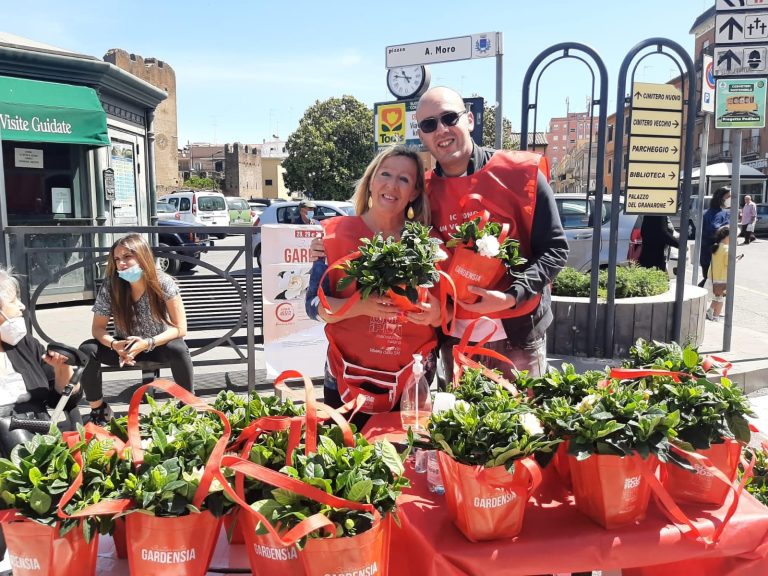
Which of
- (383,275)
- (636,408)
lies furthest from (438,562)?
(383,275)

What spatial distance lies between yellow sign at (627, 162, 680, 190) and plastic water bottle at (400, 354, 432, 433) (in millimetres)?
4632

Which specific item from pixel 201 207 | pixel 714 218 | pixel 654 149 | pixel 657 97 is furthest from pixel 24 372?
pixel 201 207

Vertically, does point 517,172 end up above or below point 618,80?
below

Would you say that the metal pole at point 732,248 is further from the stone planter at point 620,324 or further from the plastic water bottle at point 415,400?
the plastic water bottle at point 415,400

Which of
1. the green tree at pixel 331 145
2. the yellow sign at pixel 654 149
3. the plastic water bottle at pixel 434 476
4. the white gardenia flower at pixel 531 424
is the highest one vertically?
the green tree at pixel 331 145

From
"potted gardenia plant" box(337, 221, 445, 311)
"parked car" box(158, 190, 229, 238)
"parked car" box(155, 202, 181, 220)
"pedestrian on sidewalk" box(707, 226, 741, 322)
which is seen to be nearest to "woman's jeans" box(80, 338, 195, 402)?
"potted gardenia plant" box(337, 221, 445, 311)

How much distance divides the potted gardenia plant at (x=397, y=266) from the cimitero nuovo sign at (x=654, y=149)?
464 cm

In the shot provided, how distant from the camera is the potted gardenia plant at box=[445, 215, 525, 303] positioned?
2387mm

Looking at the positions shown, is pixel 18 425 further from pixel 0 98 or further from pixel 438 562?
pixel 0 98

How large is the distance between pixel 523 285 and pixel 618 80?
4.36 metres

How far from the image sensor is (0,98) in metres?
8.36

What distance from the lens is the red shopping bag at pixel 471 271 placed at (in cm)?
243

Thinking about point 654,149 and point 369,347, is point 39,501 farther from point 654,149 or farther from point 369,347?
point 654,149

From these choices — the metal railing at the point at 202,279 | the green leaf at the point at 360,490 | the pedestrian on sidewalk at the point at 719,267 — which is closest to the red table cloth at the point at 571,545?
the green leaf at the point at 360,490
